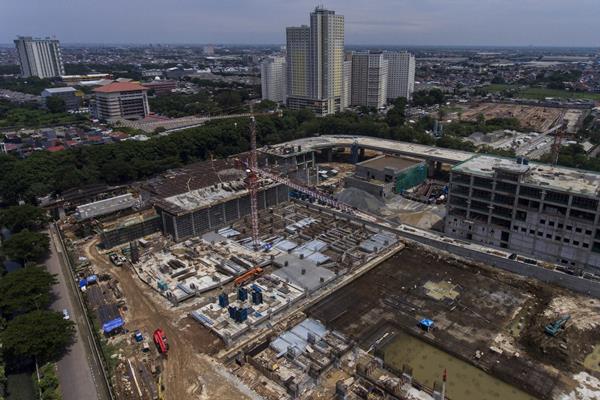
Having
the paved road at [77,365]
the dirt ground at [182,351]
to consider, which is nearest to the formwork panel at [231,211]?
the dirt ground at [182,351]

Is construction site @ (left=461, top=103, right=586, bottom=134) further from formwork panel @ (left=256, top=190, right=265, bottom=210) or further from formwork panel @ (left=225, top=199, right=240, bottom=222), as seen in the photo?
formwork panel @ (left=225, top=199, right=240, bottom=222)

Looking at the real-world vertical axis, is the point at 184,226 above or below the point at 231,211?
below

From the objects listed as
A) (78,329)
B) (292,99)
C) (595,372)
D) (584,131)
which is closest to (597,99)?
(584,131)

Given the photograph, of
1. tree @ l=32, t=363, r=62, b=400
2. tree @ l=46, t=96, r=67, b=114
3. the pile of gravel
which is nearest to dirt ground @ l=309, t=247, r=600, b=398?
the pile of gravel

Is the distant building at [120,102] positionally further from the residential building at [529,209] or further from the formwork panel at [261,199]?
the residential building at [529,209]

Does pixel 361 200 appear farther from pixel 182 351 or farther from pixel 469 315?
pixel 182 351

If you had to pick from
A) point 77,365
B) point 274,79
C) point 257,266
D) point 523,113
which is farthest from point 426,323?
point 274,79
